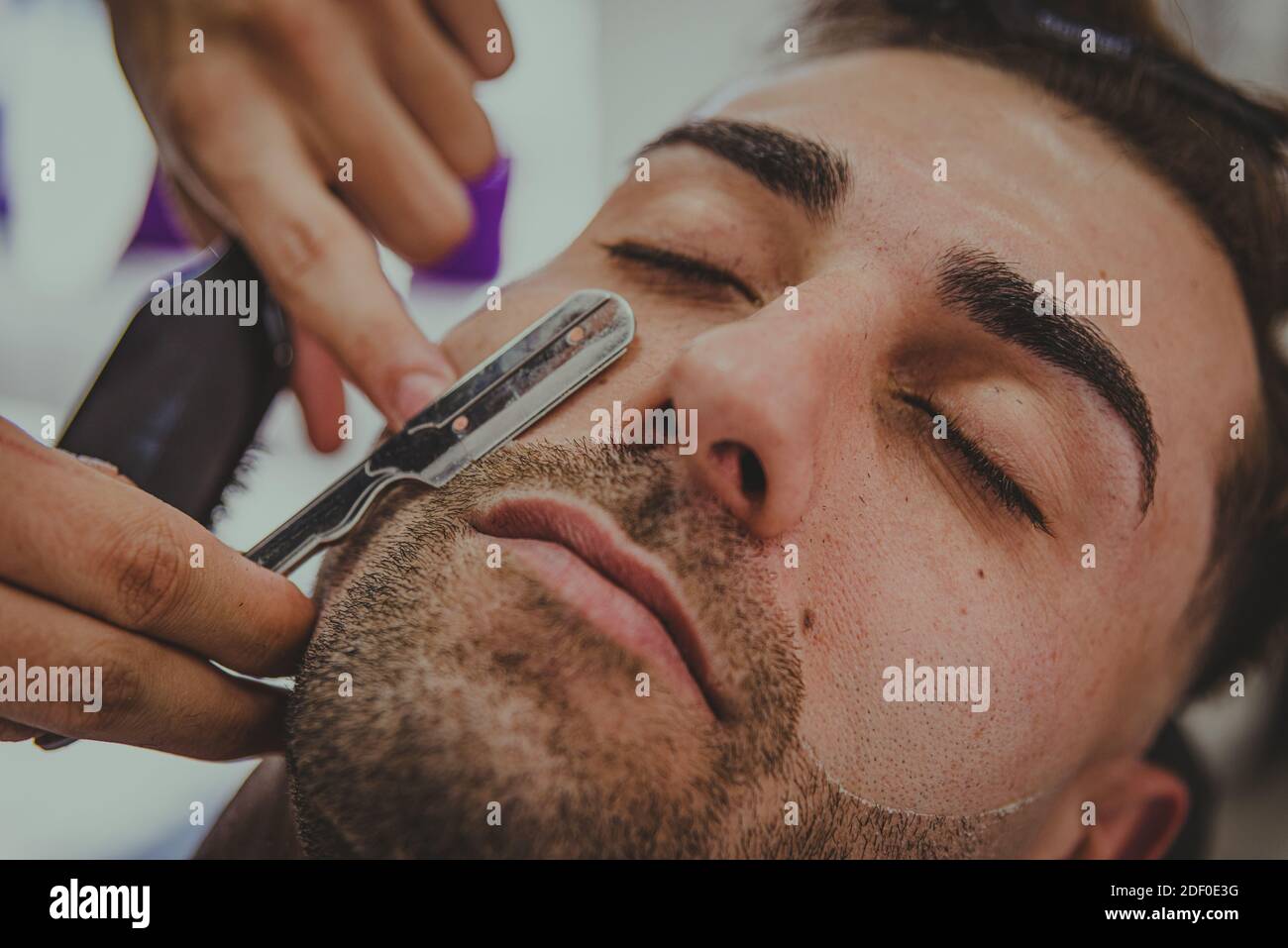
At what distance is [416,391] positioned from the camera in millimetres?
653

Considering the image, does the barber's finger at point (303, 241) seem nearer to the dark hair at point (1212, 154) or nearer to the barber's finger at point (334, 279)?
the barber's finger at point (334, 279)

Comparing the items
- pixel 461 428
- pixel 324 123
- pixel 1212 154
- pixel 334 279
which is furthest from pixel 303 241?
pixel 1212 154

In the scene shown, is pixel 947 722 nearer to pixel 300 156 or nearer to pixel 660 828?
pixel 660 828

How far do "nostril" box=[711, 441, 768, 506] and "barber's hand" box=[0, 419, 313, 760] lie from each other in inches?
11.7

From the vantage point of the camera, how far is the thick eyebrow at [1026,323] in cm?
59

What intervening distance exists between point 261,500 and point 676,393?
550 mm

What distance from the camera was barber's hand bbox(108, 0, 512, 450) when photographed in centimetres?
73

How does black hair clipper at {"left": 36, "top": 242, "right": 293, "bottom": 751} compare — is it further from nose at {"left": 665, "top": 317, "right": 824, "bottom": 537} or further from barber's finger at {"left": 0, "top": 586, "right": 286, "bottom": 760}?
nose at {"left": 665, "top": 317, "right": 824, "bottom": 537}

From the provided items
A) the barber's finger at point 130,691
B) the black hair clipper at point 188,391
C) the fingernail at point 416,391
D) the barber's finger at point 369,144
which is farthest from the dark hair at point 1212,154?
the barber's finger at point 130,691

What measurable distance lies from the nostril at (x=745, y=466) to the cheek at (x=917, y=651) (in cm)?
4

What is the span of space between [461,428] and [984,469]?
37 cm

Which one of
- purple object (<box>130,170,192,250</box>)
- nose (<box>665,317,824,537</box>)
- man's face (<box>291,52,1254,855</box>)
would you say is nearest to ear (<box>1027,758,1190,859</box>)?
man's face (<box>291,52,1254,855</box>)
